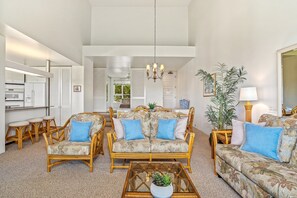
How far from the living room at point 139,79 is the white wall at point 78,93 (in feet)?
0.13

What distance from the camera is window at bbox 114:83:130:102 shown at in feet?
33.7

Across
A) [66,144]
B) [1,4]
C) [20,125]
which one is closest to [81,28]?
[1,4]

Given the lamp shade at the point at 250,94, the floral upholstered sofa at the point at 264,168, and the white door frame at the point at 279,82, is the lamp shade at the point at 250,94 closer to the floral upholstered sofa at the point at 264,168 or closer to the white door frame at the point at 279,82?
the white door frame at the point at 279,82

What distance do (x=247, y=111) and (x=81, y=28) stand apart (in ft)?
21.0

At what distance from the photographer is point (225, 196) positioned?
2.20 meters

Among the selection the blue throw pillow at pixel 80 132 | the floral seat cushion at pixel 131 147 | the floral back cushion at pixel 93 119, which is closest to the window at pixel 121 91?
the floral back cushion at pixel 93 119

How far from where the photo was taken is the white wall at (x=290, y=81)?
2.65 metres

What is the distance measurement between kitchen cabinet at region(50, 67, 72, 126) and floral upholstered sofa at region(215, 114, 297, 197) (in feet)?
20.1

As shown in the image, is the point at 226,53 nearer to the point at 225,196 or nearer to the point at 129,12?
the point at 225,196

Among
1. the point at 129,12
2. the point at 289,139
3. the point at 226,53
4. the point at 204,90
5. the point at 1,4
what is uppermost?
the point at 129,12

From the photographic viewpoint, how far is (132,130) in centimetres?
318

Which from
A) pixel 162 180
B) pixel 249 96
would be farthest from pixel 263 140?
pixel 162 180

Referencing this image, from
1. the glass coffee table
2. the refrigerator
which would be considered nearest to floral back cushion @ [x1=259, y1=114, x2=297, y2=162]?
the glass coffee table

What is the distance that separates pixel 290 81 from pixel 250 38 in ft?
4.12
